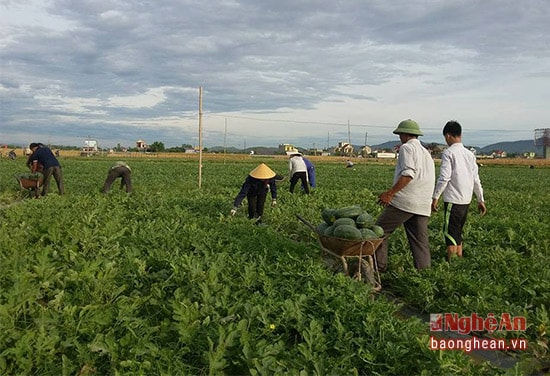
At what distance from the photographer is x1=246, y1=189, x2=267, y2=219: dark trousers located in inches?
330

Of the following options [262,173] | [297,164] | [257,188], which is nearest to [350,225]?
[262,173]

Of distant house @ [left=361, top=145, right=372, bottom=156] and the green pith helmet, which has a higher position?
distant house @ [left=361, top=145, right=372, bottom=156]

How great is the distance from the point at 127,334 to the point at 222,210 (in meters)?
6.47

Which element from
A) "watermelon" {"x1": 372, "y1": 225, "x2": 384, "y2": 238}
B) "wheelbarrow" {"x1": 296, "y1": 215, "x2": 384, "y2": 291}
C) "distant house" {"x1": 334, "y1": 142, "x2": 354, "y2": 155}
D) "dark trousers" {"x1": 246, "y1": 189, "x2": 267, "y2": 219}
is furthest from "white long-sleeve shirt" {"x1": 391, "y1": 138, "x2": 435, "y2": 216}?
"distant house" {"x1": 334, "y1": 142, "x2": 354, "y2": 155}

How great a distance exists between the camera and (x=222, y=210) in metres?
9.64

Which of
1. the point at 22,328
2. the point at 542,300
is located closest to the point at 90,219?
the point at 22,328

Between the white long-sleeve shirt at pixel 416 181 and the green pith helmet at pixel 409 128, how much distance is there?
10 centimetres

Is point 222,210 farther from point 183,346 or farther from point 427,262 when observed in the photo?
point 183,346

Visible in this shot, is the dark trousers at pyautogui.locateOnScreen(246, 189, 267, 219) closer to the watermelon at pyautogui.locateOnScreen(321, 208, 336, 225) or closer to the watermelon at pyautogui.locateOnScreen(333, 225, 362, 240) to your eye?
the watermelon at pyautogui.locateOnScreen(321, 208, 336, 225)

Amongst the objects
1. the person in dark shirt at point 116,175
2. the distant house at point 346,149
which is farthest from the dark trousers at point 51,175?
the distant house at point 346,149

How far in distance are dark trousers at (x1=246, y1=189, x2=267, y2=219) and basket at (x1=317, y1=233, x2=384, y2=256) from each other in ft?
11.4

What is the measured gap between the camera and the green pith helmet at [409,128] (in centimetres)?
534

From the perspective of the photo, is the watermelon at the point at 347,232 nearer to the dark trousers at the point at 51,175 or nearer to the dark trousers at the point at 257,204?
the dark trousers at the point at 257,204

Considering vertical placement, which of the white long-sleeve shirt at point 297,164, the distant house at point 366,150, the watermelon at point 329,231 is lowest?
the watermelon at point 329,231
